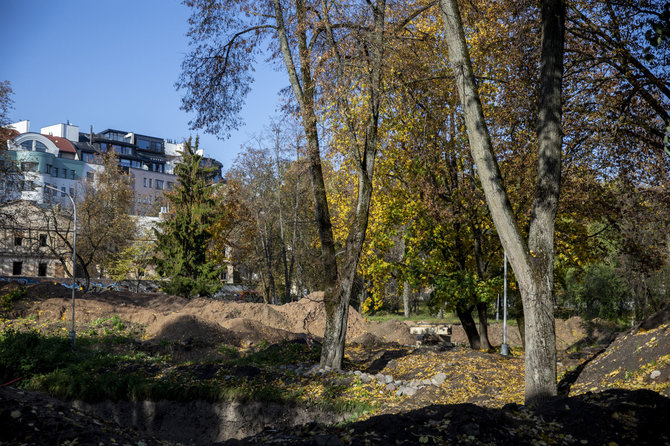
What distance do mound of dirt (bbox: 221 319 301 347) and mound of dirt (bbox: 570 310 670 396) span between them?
11.5 meters

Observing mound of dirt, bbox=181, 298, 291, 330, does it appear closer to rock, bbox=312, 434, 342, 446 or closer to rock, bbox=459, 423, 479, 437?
rock, bbox=312, 434, 342, 446

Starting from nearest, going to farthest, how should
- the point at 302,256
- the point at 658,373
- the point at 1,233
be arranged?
the point at 658,373
the point at 302,256
the point at 1,233

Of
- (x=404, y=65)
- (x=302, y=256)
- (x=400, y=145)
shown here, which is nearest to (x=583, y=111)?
(x=404, y=65)

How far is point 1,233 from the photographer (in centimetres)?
5022

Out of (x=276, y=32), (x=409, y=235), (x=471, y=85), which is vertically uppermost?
(x=276, y=32)

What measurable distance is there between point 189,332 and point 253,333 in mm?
2273

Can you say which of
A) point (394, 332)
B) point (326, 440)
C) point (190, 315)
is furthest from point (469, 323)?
point (326, 440)

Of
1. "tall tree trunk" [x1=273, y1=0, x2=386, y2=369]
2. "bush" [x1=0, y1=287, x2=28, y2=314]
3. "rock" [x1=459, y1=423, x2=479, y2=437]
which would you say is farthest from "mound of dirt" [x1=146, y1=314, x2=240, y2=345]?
"rock" [x1=459, y1=423, x2=479, y2=437]

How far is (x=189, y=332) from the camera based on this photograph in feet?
60.4

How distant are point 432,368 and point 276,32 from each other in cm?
781

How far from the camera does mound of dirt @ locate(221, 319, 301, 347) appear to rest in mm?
18422

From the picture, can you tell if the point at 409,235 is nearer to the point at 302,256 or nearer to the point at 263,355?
the point at 263,355

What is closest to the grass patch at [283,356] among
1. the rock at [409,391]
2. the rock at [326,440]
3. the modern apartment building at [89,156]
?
the rock at [409,391]

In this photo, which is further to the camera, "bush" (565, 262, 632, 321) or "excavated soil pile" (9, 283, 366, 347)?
"bush" (565, 262, 632, 321)
